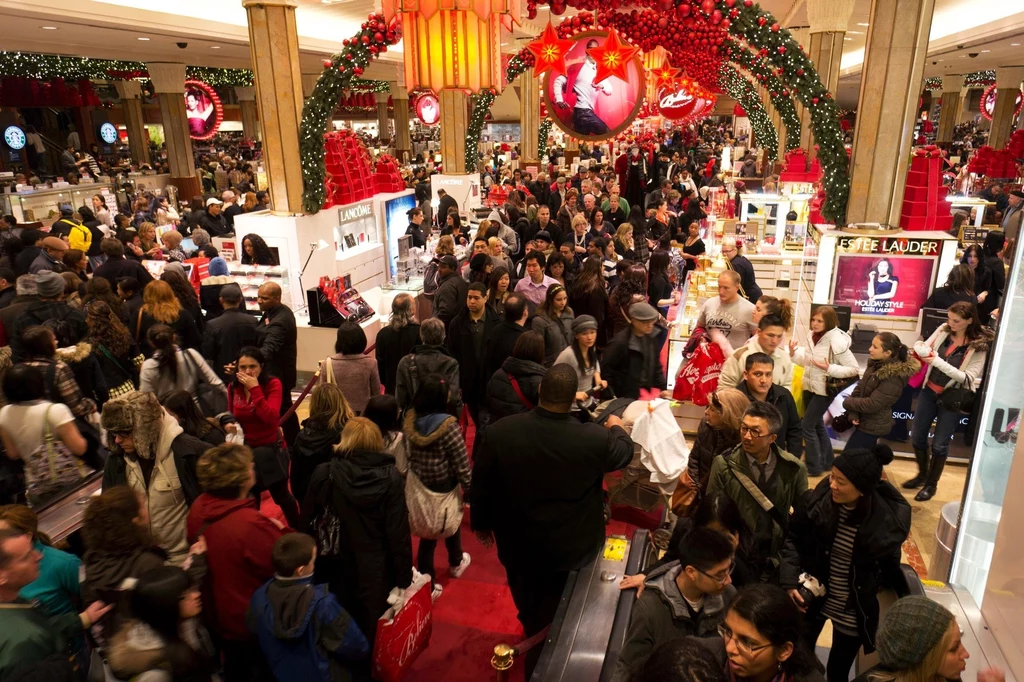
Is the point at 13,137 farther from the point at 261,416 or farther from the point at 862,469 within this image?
the point at 862,469

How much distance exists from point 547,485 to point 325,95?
655 centimetres

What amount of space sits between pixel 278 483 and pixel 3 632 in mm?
1945

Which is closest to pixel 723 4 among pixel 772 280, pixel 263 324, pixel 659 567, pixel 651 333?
pixel 772 280

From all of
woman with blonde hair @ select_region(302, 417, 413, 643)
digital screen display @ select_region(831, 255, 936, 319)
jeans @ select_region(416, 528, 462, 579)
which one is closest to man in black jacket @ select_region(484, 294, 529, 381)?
jeans @ select_region(416, 528, 462, 579)

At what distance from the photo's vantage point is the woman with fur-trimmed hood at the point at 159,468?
10.6 ft

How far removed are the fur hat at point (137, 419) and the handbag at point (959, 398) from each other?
195 inches

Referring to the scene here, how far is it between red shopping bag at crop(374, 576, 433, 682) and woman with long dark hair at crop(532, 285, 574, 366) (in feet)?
6.89

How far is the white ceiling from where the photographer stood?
9.53 m

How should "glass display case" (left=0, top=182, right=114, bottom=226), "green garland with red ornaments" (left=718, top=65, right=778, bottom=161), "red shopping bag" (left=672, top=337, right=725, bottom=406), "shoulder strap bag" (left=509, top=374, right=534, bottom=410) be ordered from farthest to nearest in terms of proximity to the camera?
"green garland with red ornaments" (left=718, top=65, right=778, bottom=161), "glass display case" (left=0, top=182, right=114, bottom=226), "red shopping bag" (left=672, top=337, right=725, bottom=406), "shoulder strap bag" (left=509, top=374, right=534, bottom=410)

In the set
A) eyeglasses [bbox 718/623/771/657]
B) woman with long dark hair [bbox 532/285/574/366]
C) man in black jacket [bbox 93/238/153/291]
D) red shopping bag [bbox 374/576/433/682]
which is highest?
man in black jacket [bbox 93/238/153/291]

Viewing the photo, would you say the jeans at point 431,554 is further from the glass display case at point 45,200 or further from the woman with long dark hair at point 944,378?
the glass display case at point 45,200

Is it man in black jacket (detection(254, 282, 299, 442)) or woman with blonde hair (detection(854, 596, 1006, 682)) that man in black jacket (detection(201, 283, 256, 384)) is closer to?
man in black jacket (detection(254, 282, 299, 442))

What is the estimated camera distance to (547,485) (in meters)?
2.98

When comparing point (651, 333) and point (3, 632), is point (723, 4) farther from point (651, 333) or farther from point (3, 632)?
point (3, 632)
